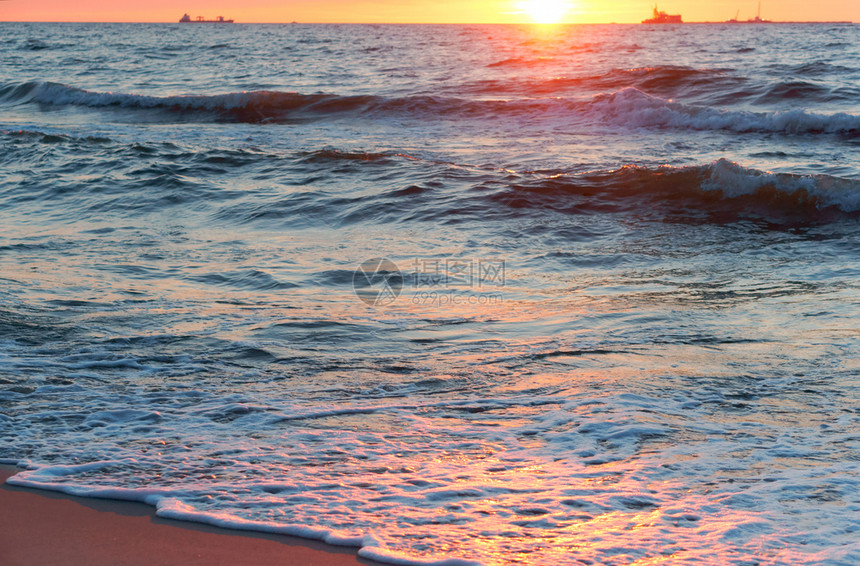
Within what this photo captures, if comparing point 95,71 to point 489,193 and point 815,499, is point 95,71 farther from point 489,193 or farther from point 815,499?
point 815,499

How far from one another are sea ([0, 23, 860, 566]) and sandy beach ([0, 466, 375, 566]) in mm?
74

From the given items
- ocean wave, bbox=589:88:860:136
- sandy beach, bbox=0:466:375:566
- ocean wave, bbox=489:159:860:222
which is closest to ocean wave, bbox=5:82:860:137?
ocean wave, bbox=589:88:860:136

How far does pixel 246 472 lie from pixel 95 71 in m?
33.5

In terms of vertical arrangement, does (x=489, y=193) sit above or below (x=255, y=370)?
above

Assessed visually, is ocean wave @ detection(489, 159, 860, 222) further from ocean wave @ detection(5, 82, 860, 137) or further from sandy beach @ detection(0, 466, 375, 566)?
sandy beach @ detection(0, 466, 375, 566)

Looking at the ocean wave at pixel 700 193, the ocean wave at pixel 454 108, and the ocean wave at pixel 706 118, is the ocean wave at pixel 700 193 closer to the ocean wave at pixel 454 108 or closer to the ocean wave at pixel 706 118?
the ocean wave at pixel 706 118

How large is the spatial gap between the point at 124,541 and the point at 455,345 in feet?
8.31

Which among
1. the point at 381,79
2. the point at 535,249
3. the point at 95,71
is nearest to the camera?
the point at 535,249

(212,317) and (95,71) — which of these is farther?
(95,71)

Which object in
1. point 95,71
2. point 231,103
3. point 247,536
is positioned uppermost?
point 95,71

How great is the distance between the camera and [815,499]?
2.84 metres

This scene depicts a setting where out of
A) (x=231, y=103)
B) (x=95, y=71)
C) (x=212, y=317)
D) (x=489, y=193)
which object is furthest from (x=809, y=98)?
(x=95, y=71)

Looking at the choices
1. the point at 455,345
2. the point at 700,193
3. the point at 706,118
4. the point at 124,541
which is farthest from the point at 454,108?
the point at 124,541

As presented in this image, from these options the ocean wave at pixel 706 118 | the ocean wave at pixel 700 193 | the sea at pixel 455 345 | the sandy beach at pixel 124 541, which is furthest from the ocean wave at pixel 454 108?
the sandy beach at pixel 124 541
